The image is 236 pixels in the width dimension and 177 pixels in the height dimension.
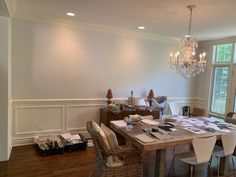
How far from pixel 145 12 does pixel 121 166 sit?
2.45m

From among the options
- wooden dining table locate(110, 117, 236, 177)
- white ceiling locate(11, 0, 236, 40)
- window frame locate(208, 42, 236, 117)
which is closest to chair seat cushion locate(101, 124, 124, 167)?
wooden dining table locate(110, 117, 236, 177)

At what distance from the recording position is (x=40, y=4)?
3.29 m

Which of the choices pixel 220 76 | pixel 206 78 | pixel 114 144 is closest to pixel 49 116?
pixel 114 144

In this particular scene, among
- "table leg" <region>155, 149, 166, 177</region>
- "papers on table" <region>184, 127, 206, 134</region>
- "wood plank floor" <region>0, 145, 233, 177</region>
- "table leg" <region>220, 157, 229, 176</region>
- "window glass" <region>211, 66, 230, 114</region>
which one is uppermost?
"window glass" <region>211, 66, 230, 114</region>

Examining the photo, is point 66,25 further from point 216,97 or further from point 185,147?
point 216,97

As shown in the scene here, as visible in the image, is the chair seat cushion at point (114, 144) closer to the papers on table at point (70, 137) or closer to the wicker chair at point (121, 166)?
the wicker chair at point (121, 166)

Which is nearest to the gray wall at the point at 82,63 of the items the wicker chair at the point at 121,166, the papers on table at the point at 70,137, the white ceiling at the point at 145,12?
the white ceiling at the point at 145,12

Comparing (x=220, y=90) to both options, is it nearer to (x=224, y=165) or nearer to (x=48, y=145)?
(x=224, y=165)

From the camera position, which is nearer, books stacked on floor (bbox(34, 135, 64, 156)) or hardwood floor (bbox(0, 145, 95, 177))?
hardwood floor (bbox(0, 145, 95, 177))

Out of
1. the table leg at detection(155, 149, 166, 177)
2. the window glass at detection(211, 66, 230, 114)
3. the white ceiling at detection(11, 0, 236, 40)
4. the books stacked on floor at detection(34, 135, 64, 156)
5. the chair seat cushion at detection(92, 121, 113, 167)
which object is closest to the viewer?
the chair seat cushion at detection(92, 121, 113, 167)

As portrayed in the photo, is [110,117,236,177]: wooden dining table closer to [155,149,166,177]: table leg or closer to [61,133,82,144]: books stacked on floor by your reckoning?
[155,149,166,177]: table leg

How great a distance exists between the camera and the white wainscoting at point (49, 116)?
4.04 meters

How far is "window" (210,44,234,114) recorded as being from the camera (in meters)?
5.33

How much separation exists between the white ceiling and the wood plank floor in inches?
104
